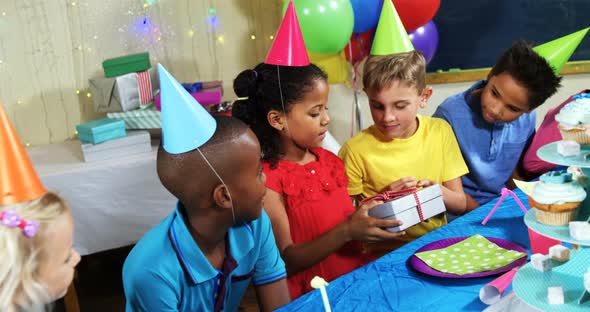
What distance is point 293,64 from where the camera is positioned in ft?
4.99

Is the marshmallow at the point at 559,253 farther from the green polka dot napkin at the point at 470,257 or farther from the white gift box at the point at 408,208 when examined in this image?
the white gift box at the point at 408,208

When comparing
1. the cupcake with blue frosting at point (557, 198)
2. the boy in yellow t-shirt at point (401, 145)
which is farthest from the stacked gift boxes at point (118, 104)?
the cupcake with blue frosting at point (557, 198)

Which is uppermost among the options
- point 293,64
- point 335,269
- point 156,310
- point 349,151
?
point 293,64

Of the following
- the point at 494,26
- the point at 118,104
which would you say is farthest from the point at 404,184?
the point at 494,26

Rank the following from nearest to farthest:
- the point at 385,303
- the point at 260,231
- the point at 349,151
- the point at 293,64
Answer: the point at 385,303, the point at 260,231, the point at 293,64, the point at 349,151

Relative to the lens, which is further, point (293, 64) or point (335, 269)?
point (335, 269)

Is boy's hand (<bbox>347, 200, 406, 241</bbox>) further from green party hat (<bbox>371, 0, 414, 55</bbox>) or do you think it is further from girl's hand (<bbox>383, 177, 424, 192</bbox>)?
green party hat (<bbox>371, 0, 414, 55</bbox>)

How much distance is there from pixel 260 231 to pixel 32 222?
56 centimetres

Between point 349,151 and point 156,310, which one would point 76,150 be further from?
point 156,310

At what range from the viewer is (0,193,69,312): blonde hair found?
33.3 inches

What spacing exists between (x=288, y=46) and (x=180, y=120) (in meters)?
0.51

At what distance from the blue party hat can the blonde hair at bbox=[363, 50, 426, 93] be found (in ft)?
2.28

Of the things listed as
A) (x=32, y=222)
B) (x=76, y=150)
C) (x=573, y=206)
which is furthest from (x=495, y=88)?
(x=76, y=150)

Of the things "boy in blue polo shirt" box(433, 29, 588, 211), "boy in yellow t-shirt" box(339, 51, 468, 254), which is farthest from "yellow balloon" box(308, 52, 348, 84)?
"boy in yellow t-shirt" box(339, 51, 468, 254)
